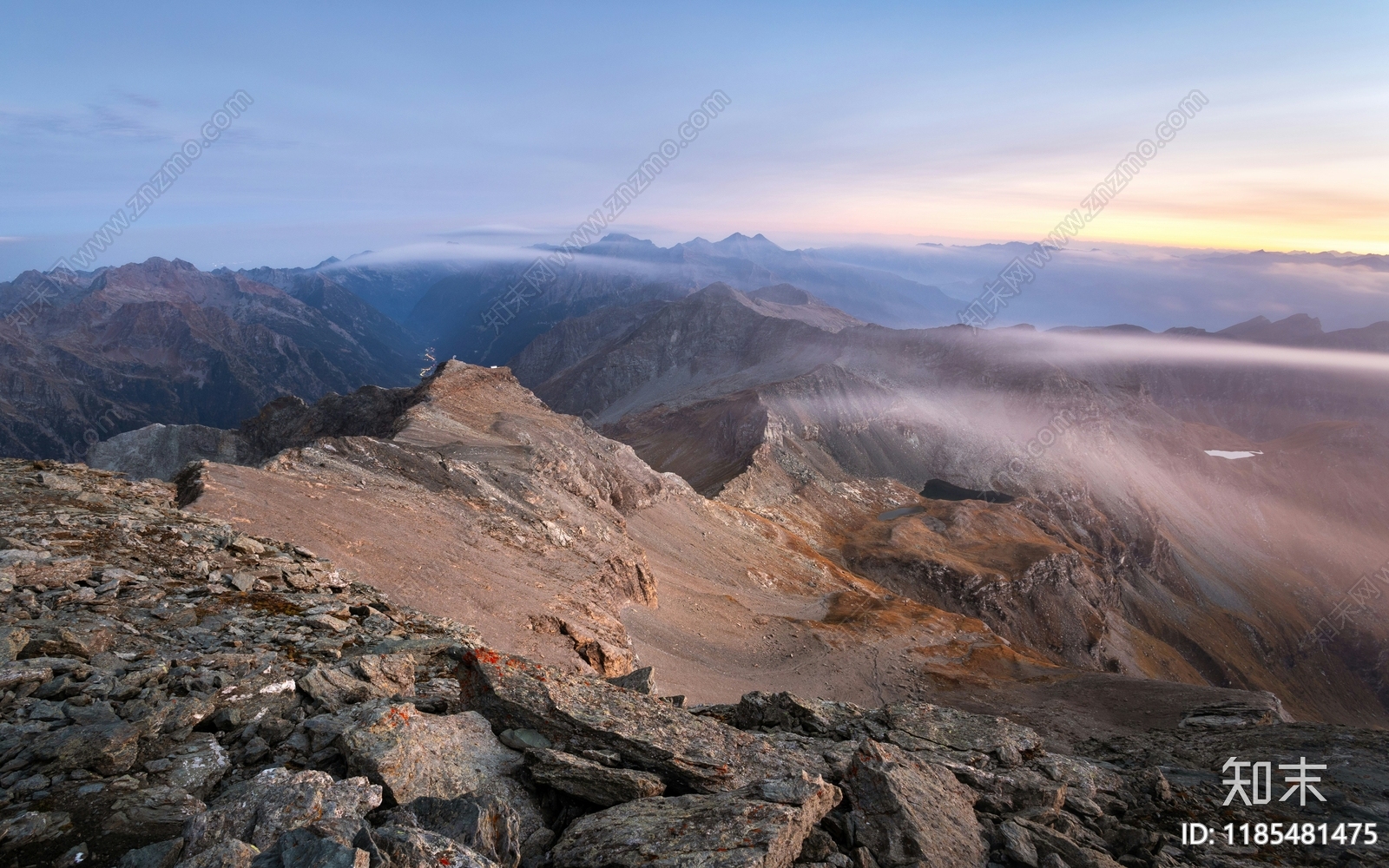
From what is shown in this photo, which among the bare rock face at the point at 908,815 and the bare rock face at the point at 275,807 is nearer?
the bare rock face at the point at 275,807

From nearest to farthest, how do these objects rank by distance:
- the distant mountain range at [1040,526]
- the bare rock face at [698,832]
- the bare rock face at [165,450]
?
1. the bare rock face at [698,832]
2. the bare rock face at [165,450]
3. the distant mountain range at [1040,526]

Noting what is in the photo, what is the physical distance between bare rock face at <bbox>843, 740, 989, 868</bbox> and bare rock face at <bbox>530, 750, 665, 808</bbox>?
4.25 m

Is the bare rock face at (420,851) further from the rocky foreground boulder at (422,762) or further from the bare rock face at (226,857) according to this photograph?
the bare rock face at (226,857)

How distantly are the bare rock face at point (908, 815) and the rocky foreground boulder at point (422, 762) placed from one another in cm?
5

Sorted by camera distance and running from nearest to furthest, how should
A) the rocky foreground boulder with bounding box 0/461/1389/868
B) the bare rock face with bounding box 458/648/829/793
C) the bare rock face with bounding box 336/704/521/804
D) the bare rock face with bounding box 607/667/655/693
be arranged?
the rocky foreground boulder with bounding box 0/461/1389/868 → the bare rock face with bounding box 336/704/521/804 → the bare rock face with bounding box 458/648/829/793 → the bare rock face with bounding box 607/667/655/693

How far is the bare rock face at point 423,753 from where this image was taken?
10445 millimetres

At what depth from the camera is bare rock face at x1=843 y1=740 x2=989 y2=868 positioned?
39.7ft

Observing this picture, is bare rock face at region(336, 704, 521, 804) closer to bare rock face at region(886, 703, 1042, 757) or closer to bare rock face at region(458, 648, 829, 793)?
bare rock face at region(458, 648, 829, 793)

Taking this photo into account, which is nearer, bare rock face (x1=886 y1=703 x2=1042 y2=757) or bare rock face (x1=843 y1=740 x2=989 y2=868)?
bare rock face (x1=843 y1=740 x2=989 y2=868)

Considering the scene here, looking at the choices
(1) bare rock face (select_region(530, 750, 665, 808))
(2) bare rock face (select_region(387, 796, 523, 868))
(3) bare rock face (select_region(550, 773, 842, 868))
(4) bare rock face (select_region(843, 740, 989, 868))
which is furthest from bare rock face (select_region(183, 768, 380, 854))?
(4) bare rock face (select_region(843, 740, 989, 868))

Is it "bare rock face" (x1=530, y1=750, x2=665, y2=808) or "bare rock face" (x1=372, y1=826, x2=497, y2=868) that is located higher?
"bare rock face" (x1=372, y1=826, x2=497, y2=868)

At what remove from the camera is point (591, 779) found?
37.4 feet

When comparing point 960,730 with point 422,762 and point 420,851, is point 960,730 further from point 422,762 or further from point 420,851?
point 420,851

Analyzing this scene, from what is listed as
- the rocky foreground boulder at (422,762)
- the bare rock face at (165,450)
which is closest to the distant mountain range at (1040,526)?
the bare rock face at (165,450)
